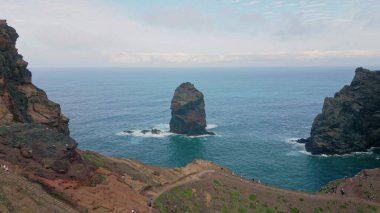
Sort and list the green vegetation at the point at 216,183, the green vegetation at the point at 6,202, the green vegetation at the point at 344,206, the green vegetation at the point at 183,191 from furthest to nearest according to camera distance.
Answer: the green vegetation at the point at 344,206
the green vegetation at the point at 216,183
the green vegetation at the point at 183,191
the green vegetation at the point at 6,202

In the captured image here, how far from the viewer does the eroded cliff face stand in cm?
6162

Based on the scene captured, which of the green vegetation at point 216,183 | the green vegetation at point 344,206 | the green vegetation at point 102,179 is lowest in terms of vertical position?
the green vegetation at point 344,206

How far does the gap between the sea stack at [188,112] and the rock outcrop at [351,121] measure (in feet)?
140

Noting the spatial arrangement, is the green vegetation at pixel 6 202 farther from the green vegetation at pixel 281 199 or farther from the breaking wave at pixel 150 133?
the breaking wave at pixel 150 133

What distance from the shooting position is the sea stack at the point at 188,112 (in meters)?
152

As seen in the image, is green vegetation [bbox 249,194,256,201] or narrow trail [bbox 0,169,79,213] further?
green vegetation [bbox 249,194,256,201]

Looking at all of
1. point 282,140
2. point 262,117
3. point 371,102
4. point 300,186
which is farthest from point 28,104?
point 262,117

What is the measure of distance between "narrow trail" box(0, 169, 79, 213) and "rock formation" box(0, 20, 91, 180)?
11.4 feet

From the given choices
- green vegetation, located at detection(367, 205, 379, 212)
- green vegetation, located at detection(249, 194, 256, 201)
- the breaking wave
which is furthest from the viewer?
the breaking wave

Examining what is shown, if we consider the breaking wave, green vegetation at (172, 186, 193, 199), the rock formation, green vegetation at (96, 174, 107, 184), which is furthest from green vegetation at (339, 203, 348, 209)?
the breaking wave

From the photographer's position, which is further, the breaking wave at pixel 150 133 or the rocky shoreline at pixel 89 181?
the breaking wave at pixel 150 133

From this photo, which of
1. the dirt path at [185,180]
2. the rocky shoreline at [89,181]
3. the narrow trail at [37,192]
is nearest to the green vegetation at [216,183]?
the rocky shoreline at [89,181]

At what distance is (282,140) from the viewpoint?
474 ft

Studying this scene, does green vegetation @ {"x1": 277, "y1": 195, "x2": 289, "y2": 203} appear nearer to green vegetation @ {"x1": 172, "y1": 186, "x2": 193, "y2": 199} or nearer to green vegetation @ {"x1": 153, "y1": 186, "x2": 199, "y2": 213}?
green vegetation @ {"x1": 153, "y1": 186, "x2": 199, "y2": 213}
